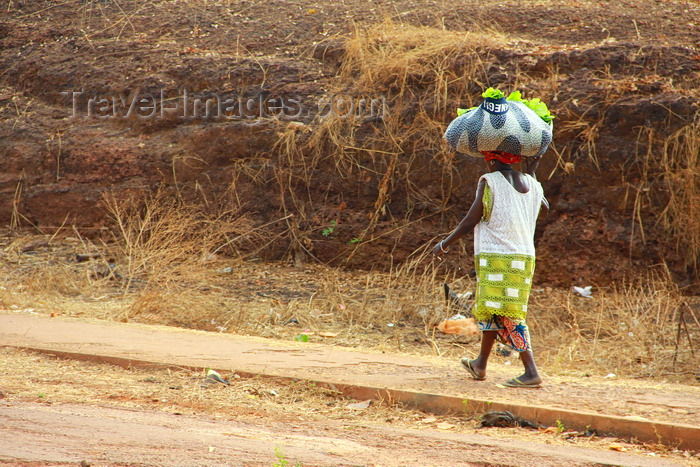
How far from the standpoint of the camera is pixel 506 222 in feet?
12.4

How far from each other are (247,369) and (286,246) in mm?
4838

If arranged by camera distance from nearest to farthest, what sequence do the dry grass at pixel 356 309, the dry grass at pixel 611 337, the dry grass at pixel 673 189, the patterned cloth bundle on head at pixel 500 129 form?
the patterned cloth bundle on head at pixel 500 129 < the dry grass at pixel 611 337 < the dry grass at pixel 356 309 < the dry grass at pixel 673 189

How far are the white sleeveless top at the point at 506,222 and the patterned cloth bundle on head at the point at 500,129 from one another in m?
0.18

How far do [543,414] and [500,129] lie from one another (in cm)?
152

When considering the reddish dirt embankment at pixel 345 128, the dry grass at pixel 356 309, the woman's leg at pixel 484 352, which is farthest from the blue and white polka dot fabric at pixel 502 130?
the reddish dirt embankment at pixel 345 128

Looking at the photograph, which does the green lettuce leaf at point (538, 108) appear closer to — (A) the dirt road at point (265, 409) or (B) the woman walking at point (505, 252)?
(B) the woman walking at point (505, 252)

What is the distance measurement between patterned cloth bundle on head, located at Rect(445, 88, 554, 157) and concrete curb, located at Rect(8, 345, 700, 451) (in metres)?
1.39

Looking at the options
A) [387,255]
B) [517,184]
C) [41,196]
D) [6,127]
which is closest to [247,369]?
[517,184]

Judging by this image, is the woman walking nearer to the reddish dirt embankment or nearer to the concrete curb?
the concrete curb

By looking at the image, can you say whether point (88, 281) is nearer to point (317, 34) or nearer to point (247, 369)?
point (247, 369)

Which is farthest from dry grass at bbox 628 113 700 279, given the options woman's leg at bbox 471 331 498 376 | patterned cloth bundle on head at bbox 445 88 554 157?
woman's leg at bbox 471 331 498 376

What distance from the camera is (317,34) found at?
10391 mm

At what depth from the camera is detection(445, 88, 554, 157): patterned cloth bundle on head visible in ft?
12.3

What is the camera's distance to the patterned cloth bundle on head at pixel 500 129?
12.3 feet
